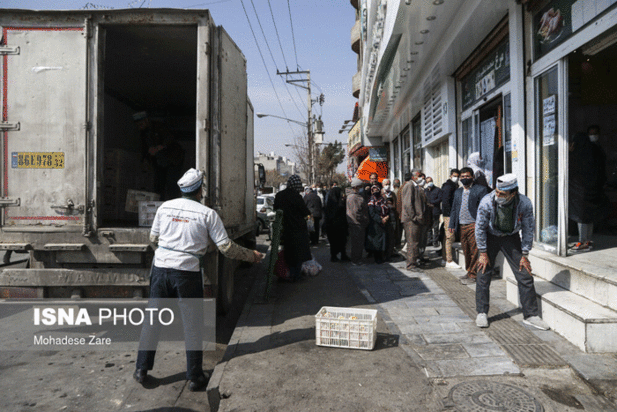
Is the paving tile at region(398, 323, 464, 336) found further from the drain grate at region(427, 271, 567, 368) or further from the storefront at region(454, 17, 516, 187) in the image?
the storefront at region(454, 17, 516, 187)

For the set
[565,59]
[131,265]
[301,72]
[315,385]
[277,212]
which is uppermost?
[301,72]

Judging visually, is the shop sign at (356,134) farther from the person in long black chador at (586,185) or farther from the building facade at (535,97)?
the person in long black chador at (586,185)

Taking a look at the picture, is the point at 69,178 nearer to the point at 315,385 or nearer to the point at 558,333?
the point at 315,385

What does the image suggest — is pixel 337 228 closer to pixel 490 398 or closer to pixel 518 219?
pixel 518 219

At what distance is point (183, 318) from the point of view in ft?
13.0

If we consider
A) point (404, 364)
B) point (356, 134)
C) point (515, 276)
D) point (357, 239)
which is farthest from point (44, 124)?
point (356, 134)

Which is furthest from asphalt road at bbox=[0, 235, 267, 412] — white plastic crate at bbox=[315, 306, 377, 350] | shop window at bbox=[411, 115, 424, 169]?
shop window at bbox=[411, 115, 424, 169]

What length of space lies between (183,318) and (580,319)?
3.56 metres

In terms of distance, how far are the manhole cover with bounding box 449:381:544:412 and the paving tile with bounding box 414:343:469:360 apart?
0.55m

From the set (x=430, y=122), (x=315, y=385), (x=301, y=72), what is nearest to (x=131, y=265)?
(x=315, y=385)

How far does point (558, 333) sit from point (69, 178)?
5296 millimetres

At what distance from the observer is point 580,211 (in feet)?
20.8

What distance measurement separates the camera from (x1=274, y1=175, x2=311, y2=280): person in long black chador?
24.9 ft

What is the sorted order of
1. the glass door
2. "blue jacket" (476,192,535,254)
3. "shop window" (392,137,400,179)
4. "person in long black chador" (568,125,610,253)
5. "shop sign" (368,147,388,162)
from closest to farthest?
1. "blue jacket" (476,192,535,254)
2. the glass door
3. "person in long black chador" (568,125,610,253)
4. "shop window" (392,137,400,179)
5. "shop sign" (368,147,388,162)
